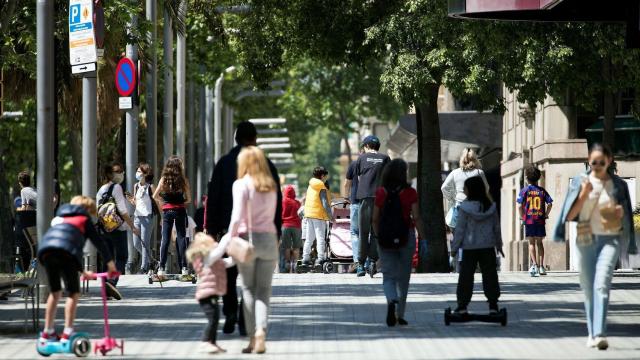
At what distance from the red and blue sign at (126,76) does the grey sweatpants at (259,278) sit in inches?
521

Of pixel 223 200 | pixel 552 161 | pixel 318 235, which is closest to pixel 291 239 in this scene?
pixel 318 235

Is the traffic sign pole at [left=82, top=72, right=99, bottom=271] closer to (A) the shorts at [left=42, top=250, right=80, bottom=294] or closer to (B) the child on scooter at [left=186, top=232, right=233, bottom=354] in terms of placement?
(A) the shorts at [left=42, top=250, right=80, bottom=294]

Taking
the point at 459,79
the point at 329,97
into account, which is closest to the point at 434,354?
the point at 459,79

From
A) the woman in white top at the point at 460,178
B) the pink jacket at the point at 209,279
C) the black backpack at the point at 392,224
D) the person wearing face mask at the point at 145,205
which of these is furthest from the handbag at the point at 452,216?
the pink jacket at the point at 209,279

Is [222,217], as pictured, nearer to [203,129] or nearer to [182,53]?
[182,53]

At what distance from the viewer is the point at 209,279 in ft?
41.5

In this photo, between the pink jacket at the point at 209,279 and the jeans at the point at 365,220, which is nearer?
the pink jacket at the point at 209,279

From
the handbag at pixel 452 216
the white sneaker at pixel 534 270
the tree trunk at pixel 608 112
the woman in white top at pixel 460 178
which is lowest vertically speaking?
the white sneaker at pixel 534 270

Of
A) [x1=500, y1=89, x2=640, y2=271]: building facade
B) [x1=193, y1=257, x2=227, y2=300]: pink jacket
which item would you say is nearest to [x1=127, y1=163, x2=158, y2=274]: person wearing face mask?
[x1=193, y1=257, x2=227, y2=300]: pink jacket

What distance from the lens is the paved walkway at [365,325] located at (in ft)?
42.1

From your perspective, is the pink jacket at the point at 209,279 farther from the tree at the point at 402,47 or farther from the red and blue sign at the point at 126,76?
the tree at the point at 402,47

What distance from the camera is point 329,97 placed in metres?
76.5

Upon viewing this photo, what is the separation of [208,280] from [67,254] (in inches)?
42.0

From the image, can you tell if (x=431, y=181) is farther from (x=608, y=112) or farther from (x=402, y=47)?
(x=608, y=112)
